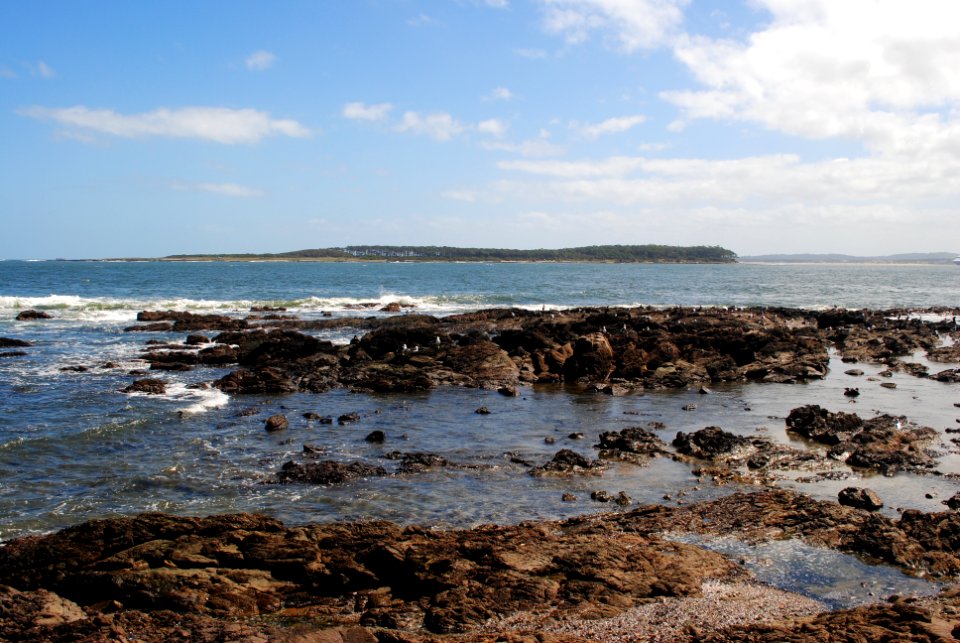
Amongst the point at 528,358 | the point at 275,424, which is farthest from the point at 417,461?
the point at 528,358

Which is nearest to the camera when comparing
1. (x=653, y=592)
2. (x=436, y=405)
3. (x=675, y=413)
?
(x=653, y=592)

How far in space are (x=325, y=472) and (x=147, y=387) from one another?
11.8m

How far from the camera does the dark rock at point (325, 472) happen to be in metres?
13.4

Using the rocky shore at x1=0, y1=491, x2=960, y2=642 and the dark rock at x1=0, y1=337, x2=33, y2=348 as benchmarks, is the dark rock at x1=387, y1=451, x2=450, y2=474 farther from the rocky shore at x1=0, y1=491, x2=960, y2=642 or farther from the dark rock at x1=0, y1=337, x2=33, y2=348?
the dark rock at x1=0, y1=337, x2=33, y2=348

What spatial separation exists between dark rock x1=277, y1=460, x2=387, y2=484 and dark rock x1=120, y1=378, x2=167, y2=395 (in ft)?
33.9

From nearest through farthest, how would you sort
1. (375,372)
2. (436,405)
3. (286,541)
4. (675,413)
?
1. (286,541)
2. (675,413)
3. (436,405)
4. (375,372)

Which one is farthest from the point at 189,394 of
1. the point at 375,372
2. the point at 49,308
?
the point at 49,308

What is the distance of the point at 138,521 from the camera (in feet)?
29.8

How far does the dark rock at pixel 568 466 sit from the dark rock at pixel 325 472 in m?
3.32

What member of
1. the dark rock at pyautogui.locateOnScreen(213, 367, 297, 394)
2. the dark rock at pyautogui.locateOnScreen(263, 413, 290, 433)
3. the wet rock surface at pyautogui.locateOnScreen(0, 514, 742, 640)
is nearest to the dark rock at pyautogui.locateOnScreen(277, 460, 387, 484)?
Answer: the dark rock at pyautogui.locateOnScreen(263, 413, 290, 433)

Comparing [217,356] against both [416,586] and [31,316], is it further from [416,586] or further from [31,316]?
[31,316]

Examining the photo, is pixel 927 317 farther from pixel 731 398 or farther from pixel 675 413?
pixel 675 413

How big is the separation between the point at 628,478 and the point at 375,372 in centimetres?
1374

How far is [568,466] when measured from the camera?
46.6ft
